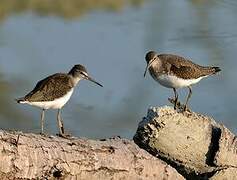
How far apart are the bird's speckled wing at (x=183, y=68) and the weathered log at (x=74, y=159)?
2.73 meters

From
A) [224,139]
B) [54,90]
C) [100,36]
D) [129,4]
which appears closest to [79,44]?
[100,36]

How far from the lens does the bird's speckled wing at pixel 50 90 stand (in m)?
8.79

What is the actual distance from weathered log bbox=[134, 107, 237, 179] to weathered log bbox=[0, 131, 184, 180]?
105 mm

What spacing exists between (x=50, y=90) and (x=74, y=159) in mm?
2729

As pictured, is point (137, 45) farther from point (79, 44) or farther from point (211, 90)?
point (211, 90)

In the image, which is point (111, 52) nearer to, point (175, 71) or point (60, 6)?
point (60, 6)

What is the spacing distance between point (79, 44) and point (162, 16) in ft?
9.90

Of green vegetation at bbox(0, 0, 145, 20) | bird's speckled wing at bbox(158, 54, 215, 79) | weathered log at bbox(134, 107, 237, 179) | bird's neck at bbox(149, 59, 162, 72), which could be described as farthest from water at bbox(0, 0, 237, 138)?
weathered log at bbox(134, 107, 237, 179)

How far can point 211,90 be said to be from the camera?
12.3 meters

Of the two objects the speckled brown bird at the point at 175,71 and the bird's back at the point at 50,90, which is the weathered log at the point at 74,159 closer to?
the bird's back at the point at 50,90

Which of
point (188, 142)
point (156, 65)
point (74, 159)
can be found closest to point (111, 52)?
point (156, 65)

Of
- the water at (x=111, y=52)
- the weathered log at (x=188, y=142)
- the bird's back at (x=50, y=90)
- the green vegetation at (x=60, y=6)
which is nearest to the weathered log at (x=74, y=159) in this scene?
the weathered log at (x=188, y=142)

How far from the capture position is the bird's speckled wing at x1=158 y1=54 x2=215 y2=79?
9.19m

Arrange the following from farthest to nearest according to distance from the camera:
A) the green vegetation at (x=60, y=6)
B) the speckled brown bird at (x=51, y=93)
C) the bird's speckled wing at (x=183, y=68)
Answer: the green vegetation at (x=60, y=6)
the bird's speckled wing at (x=183, y=68)
the speckled brown bird at (x=51, y=93)
